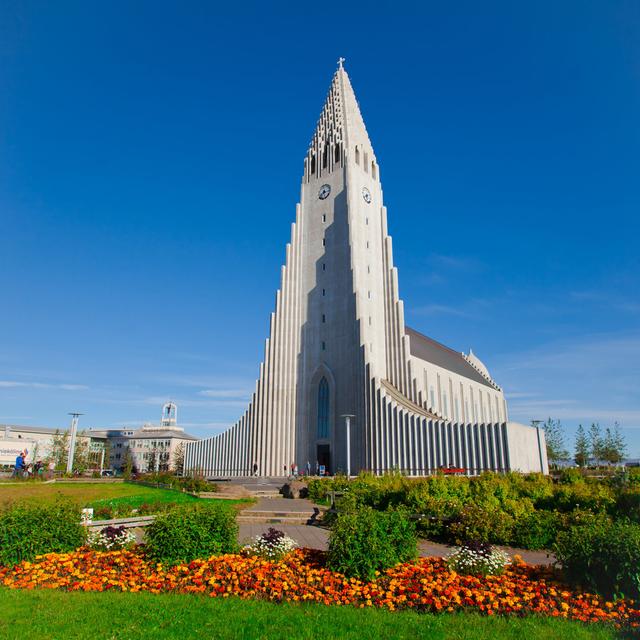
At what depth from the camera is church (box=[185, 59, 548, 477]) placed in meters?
41.6

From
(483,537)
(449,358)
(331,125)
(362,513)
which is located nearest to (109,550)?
(362,513)

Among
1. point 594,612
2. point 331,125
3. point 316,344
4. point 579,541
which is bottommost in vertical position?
point 594,612

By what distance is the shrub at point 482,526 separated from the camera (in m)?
11.9

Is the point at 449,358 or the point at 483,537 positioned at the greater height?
the point at 449,358

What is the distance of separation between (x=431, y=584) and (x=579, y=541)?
7.83 ft

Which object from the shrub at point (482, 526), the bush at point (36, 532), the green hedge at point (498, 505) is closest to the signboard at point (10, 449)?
the green hedge at point (498, 505)

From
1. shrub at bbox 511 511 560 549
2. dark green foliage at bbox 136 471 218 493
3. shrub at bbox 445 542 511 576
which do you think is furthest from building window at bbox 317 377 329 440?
shrub at bbox 445 542 511 576

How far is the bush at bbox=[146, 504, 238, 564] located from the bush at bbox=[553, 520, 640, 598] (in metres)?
5.74

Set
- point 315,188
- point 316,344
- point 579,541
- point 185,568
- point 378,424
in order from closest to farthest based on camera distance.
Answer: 1. point 579,541
2. point 185,568
3. point 378,424
4. point 316,344
5. point 315,188

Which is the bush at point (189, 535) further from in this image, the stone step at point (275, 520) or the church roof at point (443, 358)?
the church roof at point (443, 358)

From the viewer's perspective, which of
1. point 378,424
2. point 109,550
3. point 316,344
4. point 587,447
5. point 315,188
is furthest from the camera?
point 587,447

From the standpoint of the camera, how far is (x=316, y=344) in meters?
51.1

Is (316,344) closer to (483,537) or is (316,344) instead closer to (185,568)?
(483,537)

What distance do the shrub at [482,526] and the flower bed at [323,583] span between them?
3155mm
